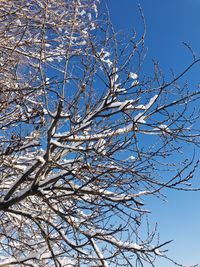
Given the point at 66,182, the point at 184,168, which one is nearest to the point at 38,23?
the point at 66,182

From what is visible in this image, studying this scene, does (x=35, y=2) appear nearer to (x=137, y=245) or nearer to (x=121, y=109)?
(x=121, y=109)

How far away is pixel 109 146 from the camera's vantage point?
15.3 ft

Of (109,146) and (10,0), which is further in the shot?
(10,0)

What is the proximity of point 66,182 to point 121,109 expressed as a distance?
1038mm

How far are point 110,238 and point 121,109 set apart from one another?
1.68m

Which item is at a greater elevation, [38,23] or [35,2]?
[35,2]

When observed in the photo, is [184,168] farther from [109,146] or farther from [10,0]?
[10,0]

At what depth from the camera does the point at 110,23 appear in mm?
4844

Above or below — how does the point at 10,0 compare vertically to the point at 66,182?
above

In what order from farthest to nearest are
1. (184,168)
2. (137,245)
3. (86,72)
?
(137,245) < (86,72) < (184,168)

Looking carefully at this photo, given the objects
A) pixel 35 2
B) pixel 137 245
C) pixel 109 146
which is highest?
pixel 35 2

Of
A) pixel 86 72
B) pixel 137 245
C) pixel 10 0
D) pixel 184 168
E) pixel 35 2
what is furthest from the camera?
pixel 35 2

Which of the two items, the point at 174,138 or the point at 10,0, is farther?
the point at 10,0

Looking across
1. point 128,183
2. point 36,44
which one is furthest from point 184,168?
point 36,44
